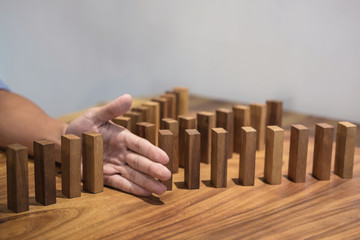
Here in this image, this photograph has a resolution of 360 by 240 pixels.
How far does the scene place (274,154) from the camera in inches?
26.5

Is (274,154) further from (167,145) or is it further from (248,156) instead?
(167,145)

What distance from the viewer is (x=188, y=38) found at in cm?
148

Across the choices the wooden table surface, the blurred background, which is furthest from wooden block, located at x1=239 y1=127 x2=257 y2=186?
the blurred background

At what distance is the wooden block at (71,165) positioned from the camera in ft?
1.93

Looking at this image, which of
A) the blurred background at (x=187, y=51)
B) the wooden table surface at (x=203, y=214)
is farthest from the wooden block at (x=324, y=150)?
the blurred background at (x=187, y=51)

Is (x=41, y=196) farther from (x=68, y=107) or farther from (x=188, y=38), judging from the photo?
(x=68, y=107)

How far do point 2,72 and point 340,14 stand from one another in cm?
156

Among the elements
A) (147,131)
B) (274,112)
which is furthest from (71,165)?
(274,112)

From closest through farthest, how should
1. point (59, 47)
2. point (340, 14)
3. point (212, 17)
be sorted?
1. point (340, 14)
2. point (212, 17)
3. point (59, 47)

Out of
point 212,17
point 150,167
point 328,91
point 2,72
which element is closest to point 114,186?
point 150,167

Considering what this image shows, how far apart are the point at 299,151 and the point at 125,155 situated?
0.83 ft

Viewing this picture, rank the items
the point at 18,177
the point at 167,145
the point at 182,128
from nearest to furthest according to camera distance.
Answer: the point at 18,177
the point at 167,145
the point at 182,128

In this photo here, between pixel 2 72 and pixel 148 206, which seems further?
pixel 2 72

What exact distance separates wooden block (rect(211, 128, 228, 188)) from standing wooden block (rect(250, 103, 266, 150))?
238 millimetres
